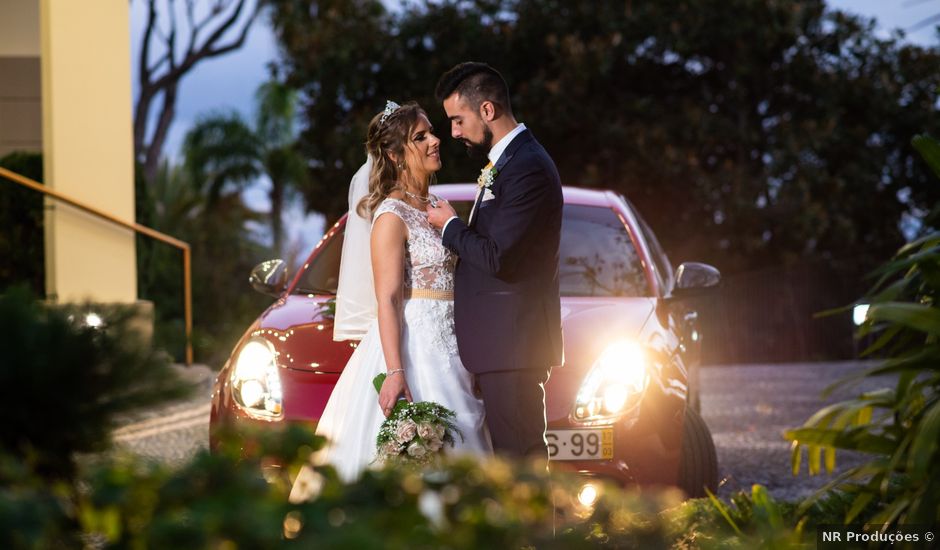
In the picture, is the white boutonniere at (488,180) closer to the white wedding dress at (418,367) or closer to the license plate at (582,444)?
the white wedding dress at (418,367)

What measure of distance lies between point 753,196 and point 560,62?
3789 millimetres

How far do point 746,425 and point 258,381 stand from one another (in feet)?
20.4

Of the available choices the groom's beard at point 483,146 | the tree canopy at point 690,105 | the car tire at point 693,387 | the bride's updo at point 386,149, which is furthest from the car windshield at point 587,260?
the tree canopy at point 690,105

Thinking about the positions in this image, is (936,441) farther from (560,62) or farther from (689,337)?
(560,62)

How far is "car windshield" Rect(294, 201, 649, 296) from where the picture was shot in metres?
6.03

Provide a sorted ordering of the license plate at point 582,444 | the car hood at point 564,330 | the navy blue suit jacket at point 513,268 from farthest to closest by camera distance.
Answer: the car hood at point 564,330 < the license plate at point 582,444 < the navy blue suit jacket at point 513,268

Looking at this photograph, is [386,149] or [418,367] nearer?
[418,367]

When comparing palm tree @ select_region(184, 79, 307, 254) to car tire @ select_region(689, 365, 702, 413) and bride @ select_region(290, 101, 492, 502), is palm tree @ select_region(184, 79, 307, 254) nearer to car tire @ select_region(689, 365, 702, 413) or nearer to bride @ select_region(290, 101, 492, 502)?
car tire @ select_region(689, 365, 702, 413)

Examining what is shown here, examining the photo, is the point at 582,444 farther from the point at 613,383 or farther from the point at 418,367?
the point at 418,367

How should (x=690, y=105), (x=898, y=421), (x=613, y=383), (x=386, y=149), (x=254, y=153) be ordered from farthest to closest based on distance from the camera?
(x=254, y=153) < (x=690, y=105) < (x=613, y=383) < (x=386, y=149) < (x=898, y=421)

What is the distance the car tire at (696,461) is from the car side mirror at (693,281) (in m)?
0.90

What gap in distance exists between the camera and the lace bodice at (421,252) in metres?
4.14

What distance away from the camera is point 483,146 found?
412cm

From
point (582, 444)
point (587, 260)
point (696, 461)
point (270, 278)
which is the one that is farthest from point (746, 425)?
point (582, 444)
